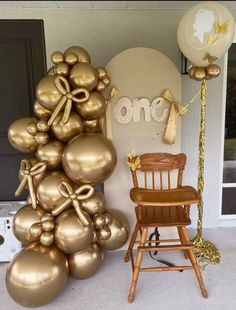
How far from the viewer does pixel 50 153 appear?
172 cm

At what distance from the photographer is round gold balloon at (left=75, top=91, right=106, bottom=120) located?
5.61 ft

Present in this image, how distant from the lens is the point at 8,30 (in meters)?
2.12

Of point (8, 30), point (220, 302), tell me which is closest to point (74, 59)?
point (8, 30)

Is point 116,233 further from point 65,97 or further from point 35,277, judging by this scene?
point 65,97

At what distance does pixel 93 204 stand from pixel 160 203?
0.42 m

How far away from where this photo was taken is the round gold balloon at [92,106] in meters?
1.71

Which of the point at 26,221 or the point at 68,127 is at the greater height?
the point at 68,127

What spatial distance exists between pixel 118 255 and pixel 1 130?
1368 mm

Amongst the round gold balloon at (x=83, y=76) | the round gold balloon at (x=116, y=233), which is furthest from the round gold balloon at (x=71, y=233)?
the round gold balloon at (x=83, y=76)

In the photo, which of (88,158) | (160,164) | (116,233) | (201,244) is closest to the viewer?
(88,158)

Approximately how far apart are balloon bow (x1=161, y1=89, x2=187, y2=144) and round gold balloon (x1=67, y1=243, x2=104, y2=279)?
96 centimetres

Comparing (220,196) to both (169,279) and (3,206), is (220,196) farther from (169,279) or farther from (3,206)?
(3,206)

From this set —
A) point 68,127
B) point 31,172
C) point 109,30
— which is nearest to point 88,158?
point 68,127

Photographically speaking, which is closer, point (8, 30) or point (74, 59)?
point (74, 59)
